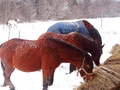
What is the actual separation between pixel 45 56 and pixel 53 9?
1244 inches

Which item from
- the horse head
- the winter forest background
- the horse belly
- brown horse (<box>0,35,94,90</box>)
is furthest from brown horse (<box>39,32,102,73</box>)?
the winter forest background

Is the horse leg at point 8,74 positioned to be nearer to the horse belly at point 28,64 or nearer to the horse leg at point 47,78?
the horse belly at point 28,64

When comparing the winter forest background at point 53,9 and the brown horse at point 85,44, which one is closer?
the brown horse at point 85,44

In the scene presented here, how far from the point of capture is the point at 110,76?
3416 millimetres

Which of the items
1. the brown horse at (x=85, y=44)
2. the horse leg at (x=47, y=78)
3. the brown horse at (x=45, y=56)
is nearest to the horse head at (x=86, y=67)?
the brown horse at (x=45, y=56)

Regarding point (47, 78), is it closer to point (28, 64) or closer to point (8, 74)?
point (28, 64)

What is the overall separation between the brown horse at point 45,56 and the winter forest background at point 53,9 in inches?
939

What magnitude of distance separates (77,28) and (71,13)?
89.6 ft

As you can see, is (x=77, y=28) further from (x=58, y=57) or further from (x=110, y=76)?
(x=110, y=76)

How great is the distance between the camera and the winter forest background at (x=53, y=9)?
31.7 metres

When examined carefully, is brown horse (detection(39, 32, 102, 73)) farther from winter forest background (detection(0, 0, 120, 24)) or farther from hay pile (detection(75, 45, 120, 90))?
winter forest background (detection(0, 0, 120, 24))

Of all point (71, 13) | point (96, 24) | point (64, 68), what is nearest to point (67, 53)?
point (64, 68)

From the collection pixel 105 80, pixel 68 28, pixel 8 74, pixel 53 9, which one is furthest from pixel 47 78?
pixel 53 9

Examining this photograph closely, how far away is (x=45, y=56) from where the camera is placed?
181 inches
